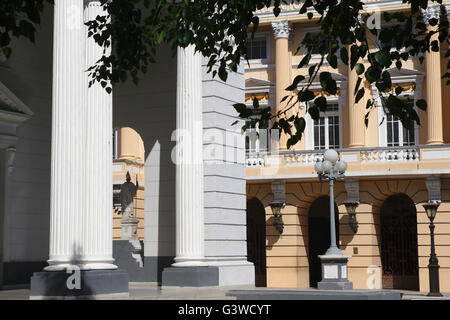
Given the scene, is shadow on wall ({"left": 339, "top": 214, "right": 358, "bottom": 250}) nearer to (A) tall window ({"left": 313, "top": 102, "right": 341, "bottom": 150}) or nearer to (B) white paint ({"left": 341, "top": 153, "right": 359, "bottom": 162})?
(B) white paint ({"left": 341, "top": 153, "right": 359, "bottom": 162})

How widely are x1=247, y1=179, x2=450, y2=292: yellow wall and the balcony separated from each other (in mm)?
818

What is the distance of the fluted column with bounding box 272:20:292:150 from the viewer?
43000mm

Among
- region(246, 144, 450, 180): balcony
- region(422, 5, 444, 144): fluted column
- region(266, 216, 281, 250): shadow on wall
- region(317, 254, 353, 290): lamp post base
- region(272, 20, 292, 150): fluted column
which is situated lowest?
region(317, 254, 353, 290): lamp post base

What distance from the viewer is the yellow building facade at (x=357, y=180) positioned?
39375 mm

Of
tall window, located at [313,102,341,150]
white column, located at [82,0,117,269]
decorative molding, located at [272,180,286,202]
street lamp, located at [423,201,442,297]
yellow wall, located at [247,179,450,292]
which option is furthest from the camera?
tall window, located at [313,102,341,150]

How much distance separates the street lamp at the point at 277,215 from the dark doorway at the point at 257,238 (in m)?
1.39

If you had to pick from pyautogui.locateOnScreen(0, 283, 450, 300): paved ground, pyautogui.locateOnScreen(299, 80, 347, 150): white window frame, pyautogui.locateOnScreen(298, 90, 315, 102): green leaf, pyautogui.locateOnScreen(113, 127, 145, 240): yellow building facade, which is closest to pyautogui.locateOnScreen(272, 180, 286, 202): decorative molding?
pyautogui.locateOnScreen(299, 80, 347, 150): white window frame

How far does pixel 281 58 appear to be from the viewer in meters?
43.4

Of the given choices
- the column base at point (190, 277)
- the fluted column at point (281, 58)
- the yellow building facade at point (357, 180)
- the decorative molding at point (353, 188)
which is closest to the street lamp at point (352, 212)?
the yellow building facade at point (357, 180)

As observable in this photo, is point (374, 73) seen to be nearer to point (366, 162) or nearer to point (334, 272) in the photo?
point (334, 272)

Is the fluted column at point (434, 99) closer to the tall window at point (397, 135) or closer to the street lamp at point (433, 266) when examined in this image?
the tall window at point (397, 135)
